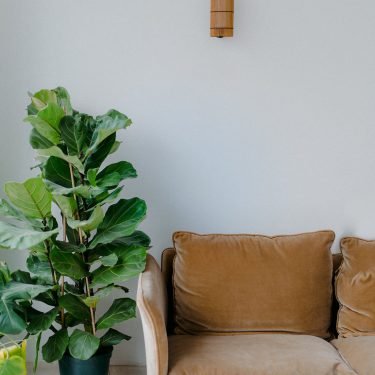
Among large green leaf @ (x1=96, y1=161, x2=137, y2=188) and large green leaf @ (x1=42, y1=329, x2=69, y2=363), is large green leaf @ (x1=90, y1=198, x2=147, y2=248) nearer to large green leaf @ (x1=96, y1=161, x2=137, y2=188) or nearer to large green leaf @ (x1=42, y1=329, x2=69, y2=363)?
large green leaf @ (x1=96, y1=161, x2=137, y2=188)

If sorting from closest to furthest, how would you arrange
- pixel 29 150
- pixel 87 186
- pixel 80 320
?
pixel 87 186
pixel 80 320
pixel 29 150

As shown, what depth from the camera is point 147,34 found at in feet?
10.1

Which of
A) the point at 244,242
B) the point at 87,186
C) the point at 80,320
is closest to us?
the point at 87,186

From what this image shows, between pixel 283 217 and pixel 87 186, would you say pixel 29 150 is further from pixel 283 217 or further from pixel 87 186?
pixel 283 217

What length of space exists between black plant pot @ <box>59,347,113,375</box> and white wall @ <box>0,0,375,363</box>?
27.3 inches

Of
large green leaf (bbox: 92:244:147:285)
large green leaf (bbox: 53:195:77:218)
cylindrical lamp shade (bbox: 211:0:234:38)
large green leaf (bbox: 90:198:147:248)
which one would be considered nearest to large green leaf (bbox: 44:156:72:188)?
large green leaf (bbox: 53:195:77:218)

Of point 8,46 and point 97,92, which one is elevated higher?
point 8,46

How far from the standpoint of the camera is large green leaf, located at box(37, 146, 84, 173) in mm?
2570

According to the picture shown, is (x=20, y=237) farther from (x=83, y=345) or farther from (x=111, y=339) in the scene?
(x=111, y=339)

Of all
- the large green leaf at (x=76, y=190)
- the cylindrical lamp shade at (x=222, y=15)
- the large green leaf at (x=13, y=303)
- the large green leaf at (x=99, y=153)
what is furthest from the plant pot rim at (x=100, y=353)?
the cylindrical lamp shade at (x=222, y=15)

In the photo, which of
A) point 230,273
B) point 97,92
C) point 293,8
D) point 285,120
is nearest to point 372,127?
point 285,120

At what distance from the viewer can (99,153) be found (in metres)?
2.76

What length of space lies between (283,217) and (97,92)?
3.45 ft

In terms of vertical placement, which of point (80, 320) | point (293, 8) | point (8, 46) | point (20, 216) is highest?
point (293, 8)
